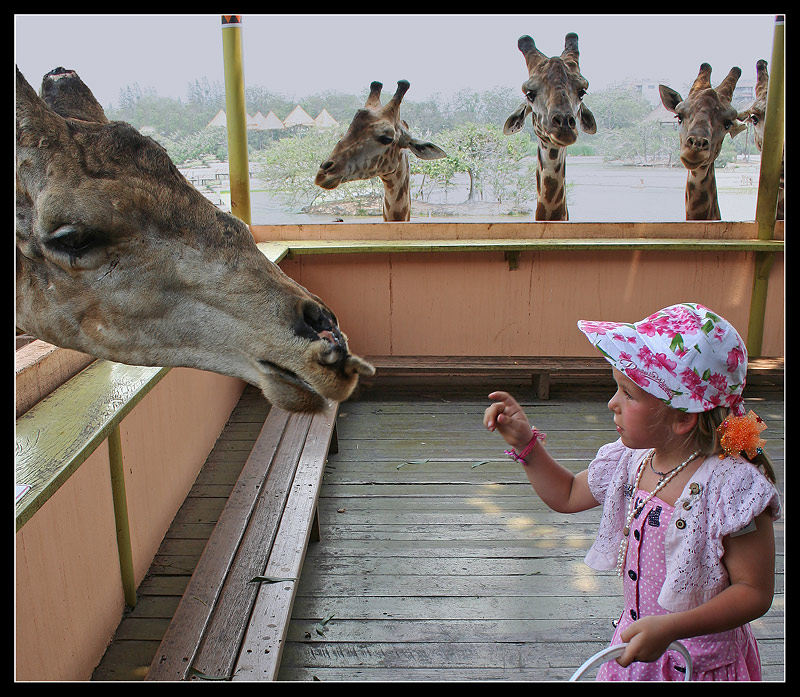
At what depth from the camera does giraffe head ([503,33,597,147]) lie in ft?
17.7

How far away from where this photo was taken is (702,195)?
6.02 m

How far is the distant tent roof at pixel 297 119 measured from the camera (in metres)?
5.90

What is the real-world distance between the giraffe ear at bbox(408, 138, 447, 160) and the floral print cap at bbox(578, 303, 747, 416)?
4.24 m

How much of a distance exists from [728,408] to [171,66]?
15.4 feet

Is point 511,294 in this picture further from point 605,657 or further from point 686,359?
point 605,657

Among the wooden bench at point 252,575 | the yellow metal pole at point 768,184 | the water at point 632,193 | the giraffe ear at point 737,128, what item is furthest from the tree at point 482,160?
the wooden bench at point 252,575

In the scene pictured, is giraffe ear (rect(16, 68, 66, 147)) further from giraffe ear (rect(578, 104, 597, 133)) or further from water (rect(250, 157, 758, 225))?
giraffe ear (rect(578, 104, 597, 133))

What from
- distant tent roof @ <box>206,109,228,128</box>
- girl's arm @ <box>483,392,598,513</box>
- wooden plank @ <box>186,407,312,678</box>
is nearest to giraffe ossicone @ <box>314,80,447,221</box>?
distant tent roof @ <box>206,109,228,128</box>

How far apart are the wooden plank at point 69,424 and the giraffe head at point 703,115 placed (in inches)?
187

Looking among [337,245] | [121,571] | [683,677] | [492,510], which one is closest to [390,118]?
[337,245]

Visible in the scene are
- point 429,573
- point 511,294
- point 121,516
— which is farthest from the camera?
point 511,294

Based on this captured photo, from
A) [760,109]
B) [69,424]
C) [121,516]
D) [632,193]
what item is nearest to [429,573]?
[121,516]

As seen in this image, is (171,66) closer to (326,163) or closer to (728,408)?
(326,163)

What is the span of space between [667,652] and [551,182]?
4746mm
